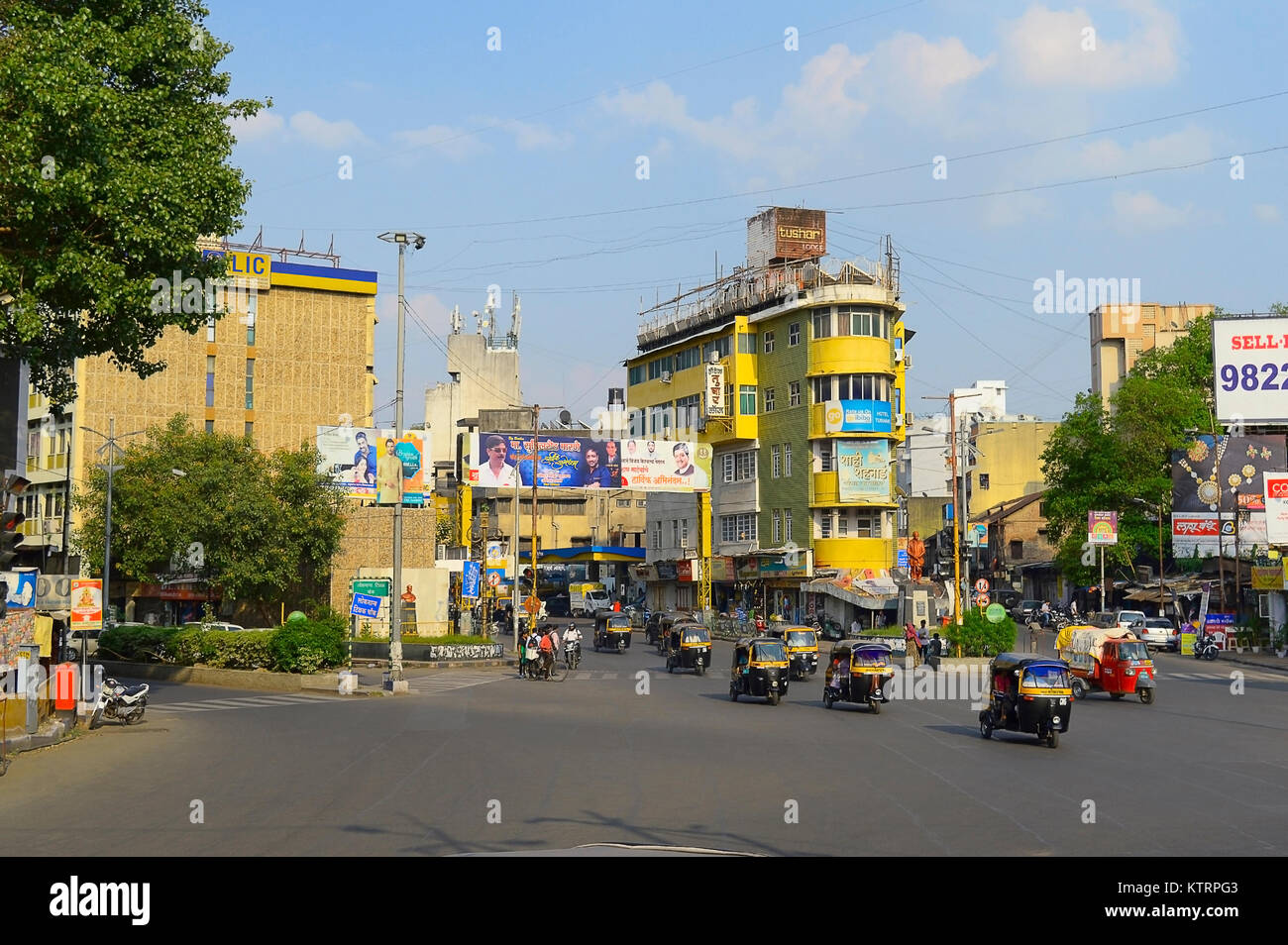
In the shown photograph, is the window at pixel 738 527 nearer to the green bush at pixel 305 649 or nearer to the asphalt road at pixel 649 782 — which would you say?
the green bush at pixel 305 649

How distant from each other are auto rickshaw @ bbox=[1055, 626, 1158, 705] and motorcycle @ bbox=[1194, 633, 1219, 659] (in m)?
20.9

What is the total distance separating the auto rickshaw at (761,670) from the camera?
3109 centimetres

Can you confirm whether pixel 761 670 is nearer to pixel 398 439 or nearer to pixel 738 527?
pixel 398 439

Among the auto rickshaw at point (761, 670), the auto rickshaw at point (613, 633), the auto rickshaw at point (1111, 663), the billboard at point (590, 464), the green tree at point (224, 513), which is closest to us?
the auto rickshaw at point (761, 670)

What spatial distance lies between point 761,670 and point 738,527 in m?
47.5

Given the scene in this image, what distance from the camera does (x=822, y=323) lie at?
71.0 m

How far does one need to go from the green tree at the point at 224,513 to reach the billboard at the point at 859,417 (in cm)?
2726

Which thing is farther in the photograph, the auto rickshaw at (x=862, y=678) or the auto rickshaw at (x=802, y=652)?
the auto rickshaw at (x=802, y=652)

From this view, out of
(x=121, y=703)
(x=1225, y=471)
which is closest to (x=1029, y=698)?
(x=121, y=703)

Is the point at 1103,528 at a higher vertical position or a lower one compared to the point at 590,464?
lower

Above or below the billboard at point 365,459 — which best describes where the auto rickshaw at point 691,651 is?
below

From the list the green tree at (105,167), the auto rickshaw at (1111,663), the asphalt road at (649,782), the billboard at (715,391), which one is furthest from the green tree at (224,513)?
the auto rickshaw at (1111,663)
